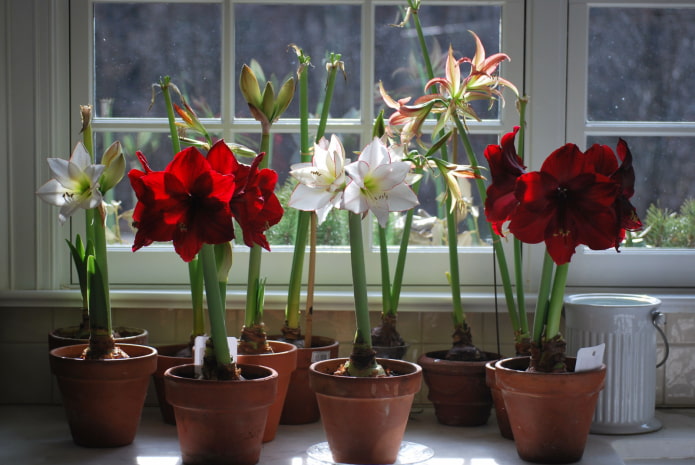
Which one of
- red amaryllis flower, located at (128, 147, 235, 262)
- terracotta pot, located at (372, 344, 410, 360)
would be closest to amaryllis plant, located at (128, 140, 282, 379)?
red amaryllis flower, located at (128, 147, 235, 262)

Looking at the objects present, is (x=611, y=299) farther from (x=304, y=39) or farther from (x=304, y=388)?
(x=304, y=39)

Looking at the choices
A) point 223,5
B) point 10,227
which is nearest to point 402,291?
point 223,5

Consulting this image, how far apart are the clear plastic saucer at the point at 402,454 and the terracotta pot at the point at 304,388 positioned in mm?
210

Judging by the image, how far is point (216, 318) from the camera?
1.79 metres

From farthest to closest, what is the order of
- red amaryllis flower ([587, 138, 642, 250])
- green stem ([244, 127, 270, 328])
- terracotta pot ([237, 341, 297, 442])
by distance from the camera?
green stem ([244, 127, 270, 328])
terracotta pot ([237, 341, 297, 442])
red amaryllis flower ([587, 138, 642, 250])

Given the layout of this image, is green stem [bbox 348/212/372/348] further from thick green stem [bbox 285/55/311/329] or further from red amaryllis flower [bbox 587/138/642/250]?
red amaryllis flower [bbox 587/138/642/250]

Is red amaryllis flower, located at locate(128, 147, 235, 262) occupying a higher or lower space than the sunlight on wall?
higher

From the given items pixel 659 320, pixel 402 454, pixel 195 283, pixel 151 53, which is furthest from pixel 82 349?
pixel 659 320

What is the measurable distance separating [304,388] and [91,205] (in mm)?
757

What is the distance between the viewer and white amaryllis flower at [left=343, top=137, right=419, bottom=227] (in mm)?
1709

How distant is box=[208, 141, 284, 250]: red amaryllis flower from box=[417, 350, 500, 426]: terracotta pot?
655mm

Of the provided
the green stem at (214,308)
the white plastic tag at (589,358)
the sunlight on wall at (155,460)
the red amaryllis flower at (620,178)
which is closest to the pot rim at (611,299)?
the white plastic tag at (589,358)

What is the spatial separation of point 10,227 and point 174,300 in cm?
52

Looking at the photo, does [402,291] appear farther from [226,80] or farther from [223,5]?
[223,5]
